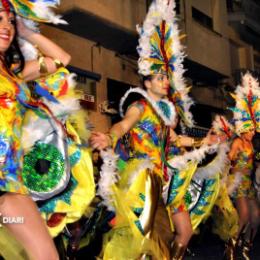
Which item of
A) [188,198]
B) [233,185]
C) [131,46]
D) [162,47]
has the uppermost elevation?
[131,46]

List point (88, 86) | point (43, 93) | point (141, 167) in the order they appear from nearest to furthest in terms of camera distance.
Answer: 1. point (43, 93)
2. point (141, 167)
3. point (88, 86)

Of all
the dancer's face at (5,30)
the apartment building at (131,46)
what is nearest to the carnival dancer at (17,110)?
the dancer's face at (5,30)

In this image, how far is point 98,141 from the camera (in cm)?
292

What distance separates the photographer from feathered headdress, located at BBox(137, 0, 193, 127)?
3.94m

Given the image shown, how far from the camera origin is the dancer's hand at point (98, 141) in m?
2.90

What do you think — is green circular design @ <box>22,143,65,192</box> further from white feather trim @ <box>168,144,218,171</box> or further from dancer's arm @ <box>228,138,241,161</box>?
dancer's arm @ <box>228,138,241,161</box>

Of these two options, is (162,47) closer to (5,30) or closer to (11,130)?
(5,30)

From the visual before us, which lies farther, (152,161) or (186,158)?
(186,158)

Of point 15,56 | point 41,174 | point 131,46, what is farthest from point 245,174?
point 131,46

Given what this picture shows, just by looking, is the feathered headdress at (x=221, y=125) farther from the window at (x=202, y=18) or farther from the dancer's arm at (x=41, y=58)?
the window at (x=202, y=18)

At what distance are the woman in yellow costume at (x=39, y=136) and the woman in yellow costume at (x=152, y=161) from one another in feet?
1.04

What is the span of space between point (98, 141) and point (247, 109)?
3337mm

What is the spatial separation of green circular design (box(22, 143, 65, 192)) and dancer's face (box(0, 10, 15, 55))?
1.65 feet

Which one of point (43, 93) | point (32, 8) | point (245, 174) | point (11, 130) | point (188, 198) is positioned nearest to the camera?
point (11, 130)
